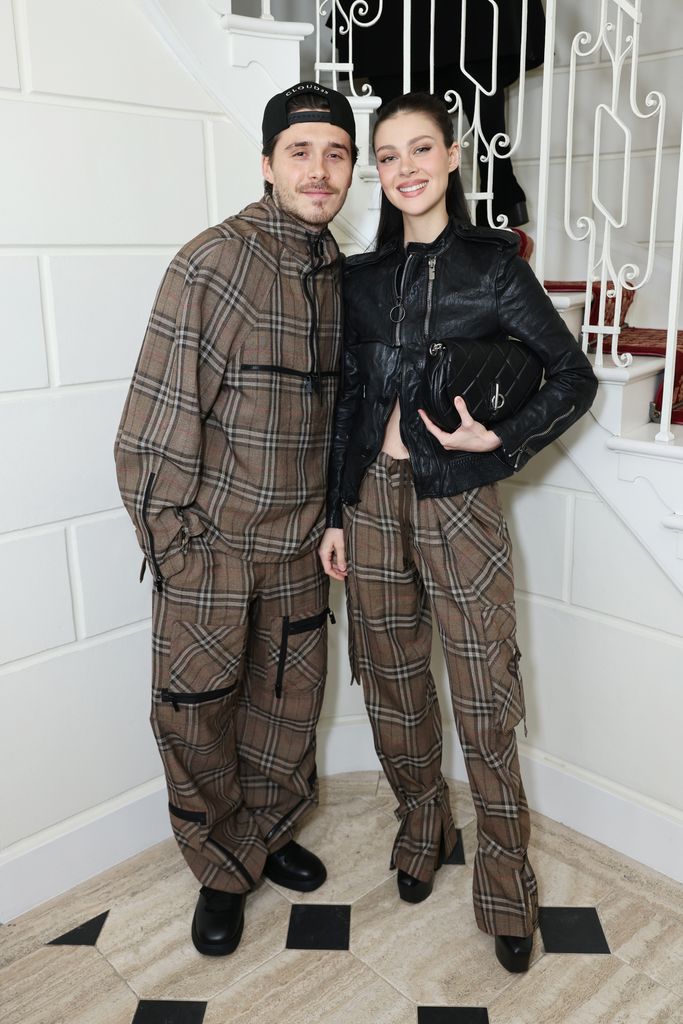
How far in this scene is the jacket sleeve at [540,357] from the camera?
1.60 m

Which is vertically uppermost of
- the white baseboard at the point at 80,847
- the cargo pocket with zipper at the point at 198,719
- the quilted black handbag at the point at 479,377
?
the quilted black handbag at the point at 479,377

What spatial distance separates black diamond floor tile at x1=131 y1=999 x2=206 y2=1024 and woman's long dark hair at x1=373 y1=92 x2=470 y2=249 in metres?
1.59

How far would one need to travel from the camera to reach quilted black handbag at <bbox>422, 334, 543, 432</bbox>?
1569mm

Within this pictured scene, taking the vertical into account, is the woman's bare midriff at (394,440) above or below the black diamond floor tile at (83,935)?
above

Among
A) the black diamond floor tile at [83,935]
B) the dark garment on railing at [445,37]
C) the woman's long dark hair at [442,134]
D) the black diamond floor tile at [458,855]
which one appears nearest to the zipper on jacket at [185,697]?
the black diamond floor tile at [83,935]

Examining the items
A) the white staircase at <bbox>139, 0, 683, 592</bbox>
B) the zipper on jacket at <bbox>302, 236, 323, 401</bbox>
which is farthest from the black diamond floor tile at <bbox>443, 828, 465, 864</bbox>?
the zipper on jacket at <bbox>302, 236, 323, 401</bbox>

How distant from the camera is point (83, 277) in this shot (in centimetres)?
181

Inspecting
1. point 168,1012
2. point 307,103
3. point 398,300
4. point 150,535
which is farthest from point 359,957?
point 307,103

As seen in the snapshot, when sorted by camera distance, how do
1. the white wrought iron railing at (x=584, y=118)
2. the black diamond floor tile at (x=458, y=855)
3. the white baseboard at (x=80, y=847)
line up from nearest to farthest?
the white wrought iron railing at (x=584, y=118), the white baseboard at (x=80, y=847), the black diamond floor tile at (x=458, y=855)

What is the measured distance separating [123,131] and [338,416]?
2.50 feet

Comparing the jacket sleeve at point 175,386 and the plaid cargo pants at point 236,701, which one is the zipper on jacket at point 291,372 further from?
the plaid cargo pants at point 236,701

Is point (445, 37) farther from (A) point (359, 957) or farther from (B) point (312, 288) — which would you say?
(A) point (359, 957)

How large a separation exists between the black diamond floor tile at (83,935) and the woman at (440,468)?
81 centimetres

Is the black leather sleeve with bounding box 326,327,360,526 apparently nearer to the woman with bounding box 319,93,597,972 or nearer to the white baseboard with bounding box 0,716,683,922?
the woman with bounding box 319,93,597,972
